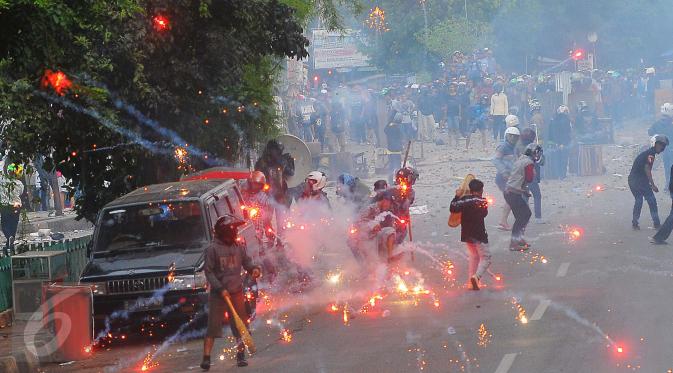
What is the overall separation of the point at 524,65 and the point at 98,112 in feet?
139

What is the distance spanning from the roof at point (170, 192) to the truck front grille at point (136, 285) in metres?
1.49

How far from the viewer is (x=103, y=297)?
43.9 feet

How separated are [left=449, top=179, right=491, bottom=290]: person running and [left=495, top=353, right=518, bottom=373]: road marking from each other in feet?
15.3

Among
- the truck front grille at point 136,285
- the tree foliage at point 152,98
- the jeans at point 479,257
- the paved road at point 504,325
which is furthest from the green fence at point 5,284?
the jeans at point 479,257

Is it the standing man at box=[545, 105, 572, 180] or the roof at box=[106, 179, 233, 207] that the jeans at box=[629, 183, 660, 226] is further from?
the standing man at box=[545, 105, 572, 180]

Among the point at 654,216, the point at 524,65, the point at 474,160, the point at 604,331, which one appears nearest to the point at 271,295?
the point at 604,331

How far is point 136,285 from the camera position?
13.3 meters

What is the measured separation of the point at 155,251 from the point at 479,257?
448 centimetres

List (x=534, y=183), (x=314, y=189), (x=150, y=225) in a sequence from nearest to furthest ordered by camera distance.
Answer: (x=150, y=225)
(x=314, y=189)
(x=534, y=183)

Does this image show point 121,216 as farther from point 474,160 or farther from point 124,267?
point 474,160

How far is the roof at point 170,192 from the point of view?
14.5m

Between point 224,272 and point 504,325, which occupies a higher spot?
point 224,272

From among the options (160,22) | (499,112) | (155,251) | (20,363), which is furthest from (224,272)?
(499,112)

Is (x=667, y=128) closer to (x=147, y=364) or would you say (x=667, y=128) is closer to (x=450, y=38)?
(x=147, y=364)
